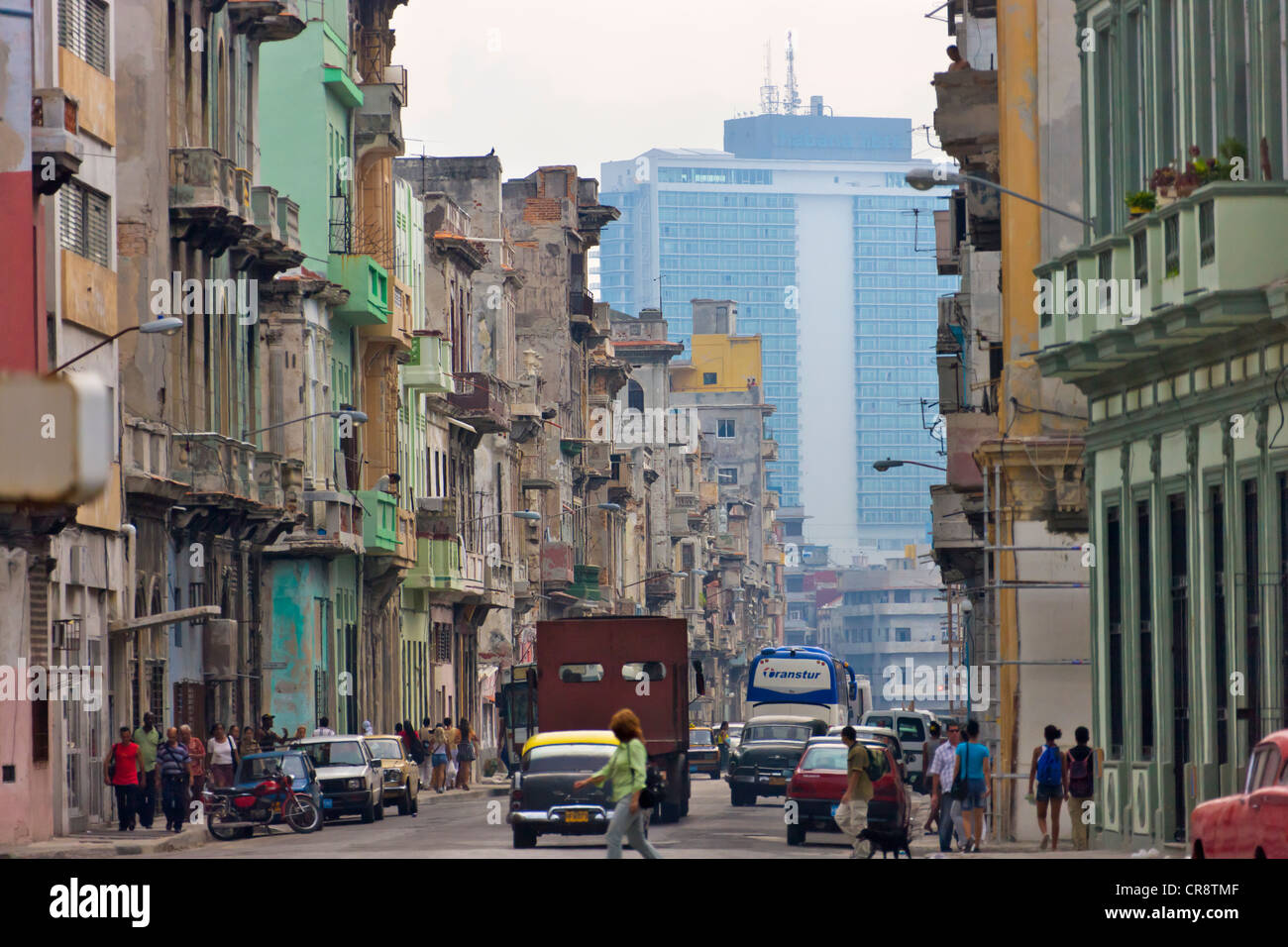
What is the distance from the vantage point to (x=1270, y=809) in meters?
17.8

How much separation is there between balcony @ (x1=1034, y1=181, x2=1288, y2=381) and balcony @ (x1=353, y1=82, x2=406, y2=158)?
3511cm

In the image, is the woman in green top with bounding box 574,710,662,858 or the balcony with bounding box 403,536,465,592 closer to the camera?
the woman in green top with bounding box 574,710,662,858

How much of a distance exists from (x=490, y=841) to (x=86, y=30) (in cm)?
1607

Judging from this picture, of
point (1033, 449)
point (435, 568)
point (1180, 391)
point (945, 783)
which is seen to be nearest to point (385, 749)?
point (1033, 449)

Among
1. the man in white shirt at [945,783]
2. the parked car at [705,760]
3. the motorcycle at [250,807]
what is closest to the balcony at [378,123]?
the parked car at [705,760]

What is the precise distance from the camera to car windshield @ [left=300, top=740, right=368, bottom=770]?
138 feet

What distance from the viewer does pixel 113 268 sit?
4162cm

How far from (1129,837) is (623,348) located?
4516 inches

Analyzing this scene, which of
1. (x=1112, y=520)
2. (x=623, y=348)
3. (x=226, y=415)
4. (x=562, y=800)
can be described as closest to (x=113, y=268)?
(x=226, y=415)

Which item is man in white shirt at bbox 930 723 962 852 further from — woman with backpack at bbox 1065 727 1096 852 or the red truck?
the red truck

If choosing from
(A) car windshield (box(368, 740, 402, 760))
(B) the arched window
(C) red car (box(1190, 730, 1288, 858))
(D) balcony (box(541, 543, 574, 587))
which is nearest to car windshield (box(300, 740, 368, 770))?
(A) car windshield (box(368, 740, 402, 760))
